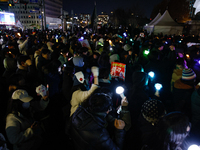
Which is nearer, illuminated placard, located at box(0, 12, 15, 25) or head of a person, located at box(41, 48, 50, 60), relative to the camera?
head of a person, located at box(41, 48, 50, 60)

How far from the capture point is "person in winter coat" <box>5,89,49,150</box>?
205cm

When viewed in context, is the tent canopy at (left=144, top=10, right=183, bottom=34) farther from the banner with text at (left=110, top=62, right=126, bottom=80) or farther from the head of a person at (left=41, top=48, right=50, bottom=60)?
the head of a person at (left=41, top=48, right=50, bottom=60)

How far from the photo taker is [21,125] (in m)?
2.16

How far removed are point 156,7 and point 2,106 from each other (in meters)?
73.8

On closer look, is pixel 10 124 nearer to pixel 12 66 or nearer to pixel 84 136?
pixel 84 136

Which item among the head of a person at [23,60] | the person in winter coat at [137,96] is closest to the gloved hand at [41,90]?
the person in winter coat at [137,96]

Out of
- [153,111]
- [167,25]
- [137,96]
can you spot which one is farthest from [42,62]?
[167,25]

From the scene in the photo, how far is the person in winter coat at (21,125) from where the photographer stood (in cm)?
205

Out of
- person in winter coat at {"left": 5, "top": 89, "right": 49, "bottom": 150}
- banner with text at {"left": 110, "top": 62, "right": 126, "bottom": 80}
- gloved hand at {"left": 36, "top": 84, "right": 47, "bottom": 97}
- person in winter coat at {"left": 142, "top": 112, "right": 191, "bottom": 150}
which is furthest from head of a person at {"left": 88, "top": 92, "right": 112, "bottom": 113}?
banner with text at {"left": 110, "top": 62, "right": 126, "bottom": 80}

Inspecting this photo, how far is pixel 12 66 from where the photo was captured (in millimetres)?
5008

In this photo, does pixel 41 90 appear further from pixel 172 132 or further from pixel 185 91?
pixel 185 91

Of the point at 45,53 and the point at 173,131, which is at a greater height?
the point at 45,53

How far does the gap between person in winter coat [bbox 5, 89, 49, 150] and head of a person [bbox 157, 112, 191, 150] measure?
76.7 inches

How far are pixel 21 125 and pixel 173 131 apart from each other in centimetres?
212
